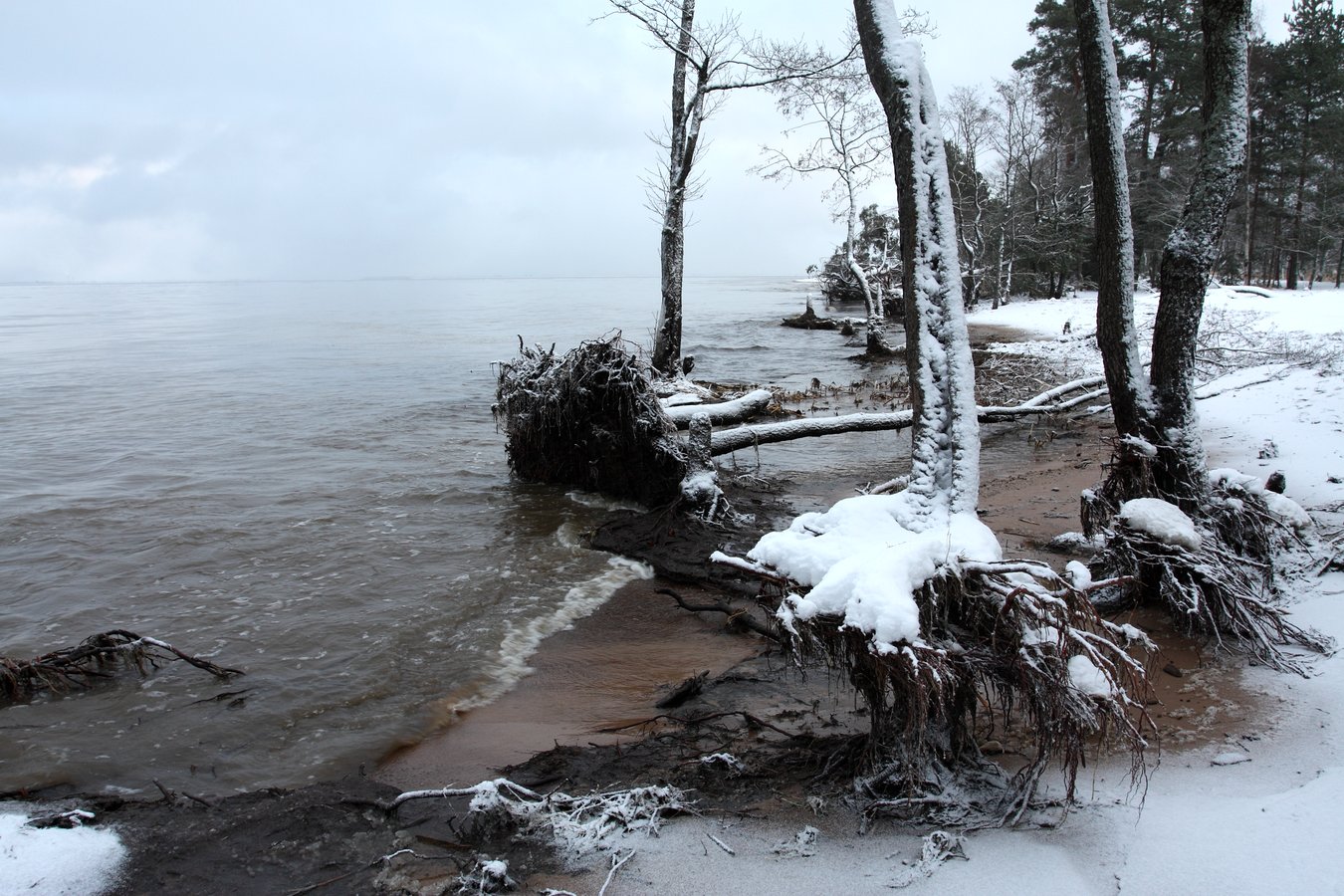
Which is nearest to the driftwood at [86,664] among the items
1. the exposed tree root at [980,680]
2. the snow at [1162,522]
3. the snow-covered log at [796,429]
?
the exposed tree root at [980,680]

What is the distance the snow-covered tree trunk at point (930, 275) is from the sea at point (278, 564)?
317 cm

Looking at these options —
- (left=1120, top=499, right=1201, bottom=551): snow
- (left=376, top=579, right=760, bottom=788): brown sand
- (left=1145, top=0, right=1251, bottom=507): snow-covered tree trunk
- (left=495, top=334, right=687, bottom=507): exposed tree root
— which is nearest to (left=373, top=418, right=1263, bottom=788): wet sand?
(left=376, top=579, right=760, bottom=788): brown sand

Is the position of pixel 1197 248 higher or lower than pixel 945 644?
higher

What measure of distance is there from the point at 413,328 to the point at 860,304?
27284 mm

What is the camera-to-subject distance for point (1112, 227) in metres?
5.39

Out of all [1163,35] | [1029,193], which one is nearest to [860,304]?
[1029,193]

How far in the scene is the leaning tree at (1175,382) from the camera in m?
4.67

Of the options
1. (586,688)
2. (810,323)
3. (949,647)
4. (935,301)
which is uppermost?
(810,323)

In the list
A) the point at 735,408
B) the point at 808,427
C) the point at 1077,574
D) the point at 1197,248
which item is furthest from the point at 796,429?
the point at 1077,574

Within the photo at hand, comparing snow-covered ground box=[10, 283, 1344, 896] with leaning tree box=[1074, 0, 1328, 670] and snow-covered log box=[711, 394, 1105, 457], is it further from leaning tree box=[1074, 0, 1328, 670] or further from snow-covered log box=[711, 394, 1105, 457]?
snow-covered log box=[711, 394, 1105, 457]

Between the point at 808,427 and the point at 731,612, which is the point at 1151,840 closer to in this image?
the point at 731,612

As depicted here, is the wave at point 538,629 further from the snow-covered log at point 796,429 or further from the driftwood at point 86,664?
the snow-covered log at point 796,429

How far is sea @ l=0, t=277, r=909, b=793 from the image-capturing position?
454 cm

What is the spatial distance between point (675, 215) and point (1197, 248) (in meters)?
10.7
